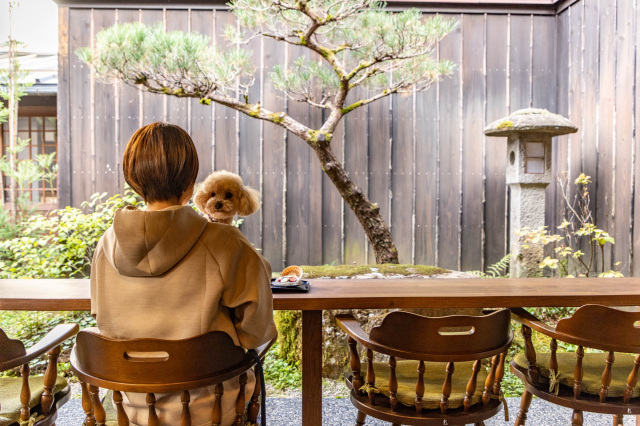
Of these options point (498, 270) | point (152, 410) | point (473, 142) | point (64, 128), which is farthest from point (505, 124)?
point (64, 128)

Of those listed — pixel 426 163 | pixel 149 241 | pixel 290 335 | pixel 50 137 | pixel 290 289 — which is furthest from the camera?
pixel 50 137

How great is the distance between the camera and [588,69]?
4789 mm

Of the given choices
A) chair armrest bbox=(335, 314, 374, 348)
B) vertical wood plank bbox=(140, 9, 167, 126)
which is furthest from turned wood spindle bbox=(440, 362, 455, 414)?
vertical wood plank bbox=(140, 9, 167, 126)

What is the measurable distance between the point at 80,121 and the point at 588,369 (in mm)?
4957

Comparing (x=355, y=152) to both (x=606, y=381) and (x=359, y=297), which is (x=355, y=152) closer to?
(x=359, y=297)

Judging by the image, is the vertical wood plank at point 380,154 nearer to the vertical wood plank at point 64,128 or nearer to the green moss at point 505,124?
the green moss at point 505,124

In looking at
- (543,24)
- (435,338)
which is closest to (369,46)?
(543,24)

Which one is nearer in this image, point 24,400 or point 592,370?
point 24,400

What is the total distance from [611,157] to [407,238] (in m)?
2.01

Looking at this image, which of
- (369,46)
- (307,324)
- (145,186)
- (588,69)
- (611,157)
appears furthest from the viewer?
(588,69)

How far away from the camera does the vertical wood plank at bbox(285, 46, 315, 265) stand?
5.16m

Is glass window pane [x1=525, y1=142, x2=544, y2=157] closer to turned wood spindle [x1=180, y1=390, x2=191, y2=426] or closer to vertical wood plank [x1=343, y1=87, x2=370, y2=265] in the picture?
vertical wood plank [x1=343, y1=87, x2=370, y2=265]

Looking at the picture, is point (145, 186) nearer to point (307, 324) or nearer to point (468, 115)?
point (307, 324)

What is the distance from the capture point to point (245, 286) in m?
1.26
